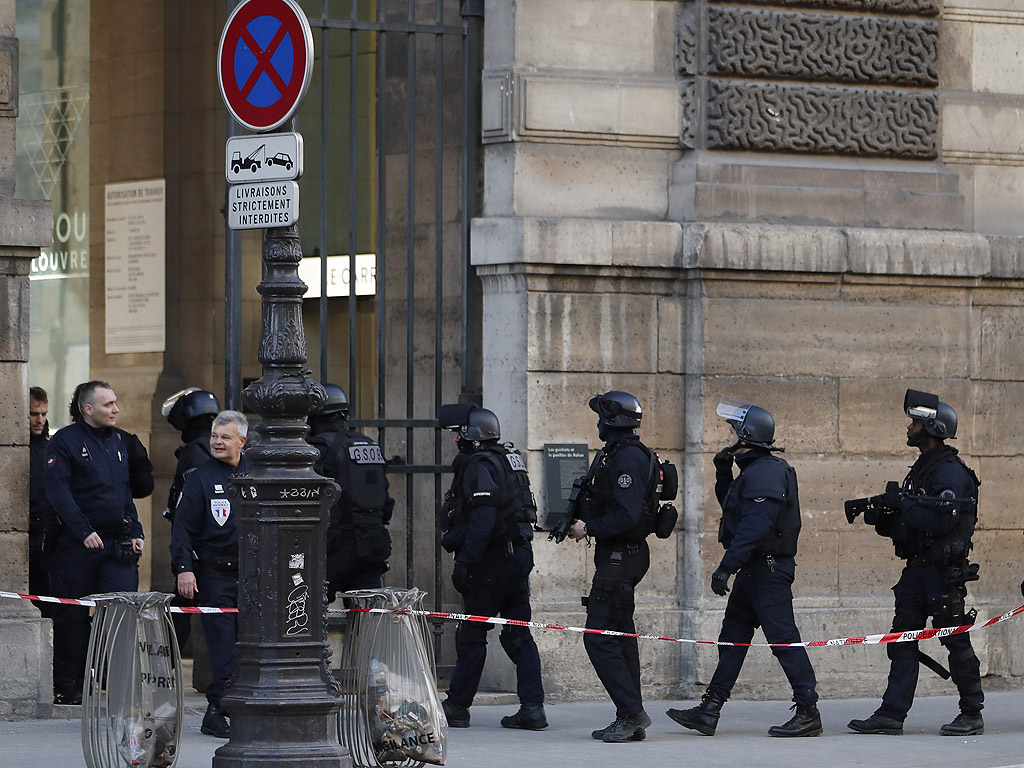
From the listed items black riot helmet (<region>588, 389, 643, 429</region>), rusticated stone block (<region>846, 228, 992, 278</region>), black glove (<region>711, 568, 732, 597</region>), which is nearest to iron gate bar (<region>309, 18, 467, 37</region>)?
rusticated stone block (<region>846, 228, 992, 278</region>)

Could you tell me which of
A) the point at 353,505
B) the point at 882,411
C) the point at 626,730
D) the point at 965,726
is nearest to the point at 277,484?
the point at 353,505

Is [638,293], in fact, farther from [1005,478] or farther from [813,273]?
[1005,478]

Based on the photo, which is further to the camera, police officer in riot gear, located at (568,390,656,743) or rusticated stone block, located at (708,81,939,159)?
rusticated stone block, located at (708,81,939,159)

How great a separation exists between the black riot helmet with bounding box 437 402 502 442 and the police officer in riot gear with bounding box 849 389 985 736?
204 cm

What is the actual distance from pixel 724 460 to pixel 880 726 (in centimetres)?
162

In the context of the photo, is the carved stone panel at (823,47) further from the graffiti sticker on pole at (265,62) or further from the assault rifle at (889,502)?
the graffiti sticker on pole at (265,62)

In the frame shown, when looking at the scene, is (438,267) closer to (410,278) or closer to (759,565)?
(410,278)

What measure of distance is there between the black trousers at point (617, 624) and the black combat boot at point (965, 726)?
1.71m

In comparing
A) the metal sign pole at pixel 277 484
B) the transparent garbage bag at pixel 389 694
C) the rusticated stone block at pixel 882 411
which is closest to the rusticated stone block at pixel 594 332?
the rusticated stone block at pixel 882 411

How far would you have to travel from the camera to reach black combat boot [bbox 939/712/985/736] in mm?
10156

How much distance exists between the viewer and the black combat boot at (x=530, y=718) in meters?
10.1

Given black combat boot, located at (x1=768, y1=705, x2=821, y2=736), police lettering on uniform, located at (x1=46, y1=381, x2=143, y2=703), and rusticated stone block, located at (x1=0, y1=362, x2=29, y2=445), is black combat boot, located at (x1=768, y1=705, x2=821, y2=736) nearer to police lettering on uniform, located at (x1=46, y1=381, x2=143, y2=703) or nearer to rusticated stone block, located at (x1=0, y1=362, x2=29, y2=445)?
police lettering on uniform, located at (x1=46, y1=381, x2=143, y2=703)

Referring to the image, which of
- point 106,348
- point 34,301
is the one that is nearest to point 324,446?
point 106,348

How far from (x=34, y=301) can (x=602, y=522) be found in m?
7.73
